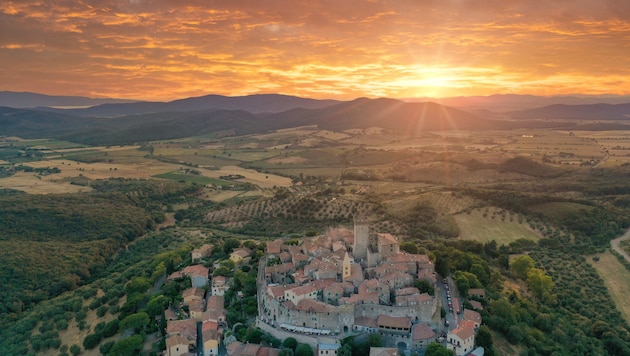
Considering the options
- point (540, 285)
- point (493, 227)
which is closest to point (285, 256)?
point (540, 285)

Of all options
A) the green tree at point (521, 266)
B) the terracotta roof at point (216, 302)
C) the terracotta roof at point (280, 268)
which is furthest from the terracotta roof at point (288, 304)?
the green tree at point (521, 266)

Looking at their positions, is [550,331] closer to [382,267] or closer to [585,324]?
[585,324]

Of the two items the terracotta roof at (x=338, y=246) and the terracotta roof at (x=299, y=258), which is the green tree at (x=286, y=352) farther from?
the terracotta roof at (x=338, y=246)

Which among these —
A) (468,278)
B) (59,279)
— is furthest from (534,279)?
(59,279)

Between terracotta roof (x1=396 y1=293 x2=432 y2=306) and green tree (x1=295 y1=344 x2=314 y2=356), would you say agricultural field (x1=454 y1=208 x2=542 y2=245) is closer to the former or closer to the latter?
terracotta roof (x1=396 y1=293 x2=432 y2=306)

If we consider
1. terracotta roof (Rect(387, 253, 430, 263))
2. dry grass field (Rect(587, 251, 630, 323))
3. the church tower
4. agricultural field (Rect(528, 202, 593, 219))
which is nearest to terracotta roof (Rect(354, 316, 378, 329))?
the church tower

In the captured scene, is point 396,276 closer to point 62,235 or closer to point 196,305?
point 196,305
